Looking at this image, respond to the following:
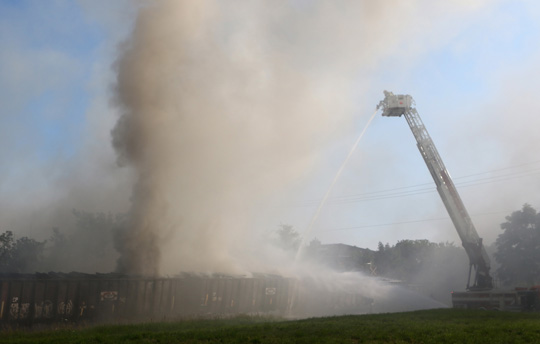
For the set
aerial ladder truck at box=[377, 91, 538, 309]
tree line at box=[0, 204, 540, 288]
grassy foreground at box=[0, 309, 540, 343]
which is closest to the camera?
grassy foreground at box=[0, 309, 540, 343]

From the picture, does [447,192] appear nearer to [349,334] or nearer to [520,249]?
[349,334]

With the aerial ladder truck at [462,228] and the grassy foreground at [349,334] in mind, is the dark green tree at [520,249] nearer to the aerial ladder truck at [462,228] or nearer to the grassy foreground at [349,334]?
the aerial ladder truck at [462,228]

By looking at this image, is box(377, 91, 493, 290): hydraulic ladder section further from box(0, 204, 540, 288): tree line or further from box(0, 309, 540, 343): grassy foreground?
box(0, 204, 540, 288): tree line

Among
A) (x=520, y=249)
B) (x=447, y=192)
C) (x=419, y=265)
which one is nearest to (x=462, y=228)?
(x=447, y=192)

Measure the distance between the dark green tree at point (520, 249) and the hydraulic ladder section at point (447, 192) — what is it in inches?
1311

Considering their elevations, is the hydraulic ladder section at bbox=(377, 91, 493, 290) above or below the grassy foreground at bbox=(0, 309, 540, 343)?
above

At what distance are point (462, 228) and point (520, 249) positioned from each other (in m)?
35.6

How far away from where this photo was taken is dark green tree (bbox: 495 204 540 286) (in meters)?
59.8

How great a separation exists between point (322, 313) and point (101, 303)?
56.4ft

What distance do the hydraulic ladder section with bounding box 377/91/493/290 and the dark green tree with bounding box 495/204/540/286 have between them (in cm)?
3330

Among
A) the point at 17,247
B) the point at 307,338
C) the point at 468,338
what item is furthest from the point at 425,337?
the point at 17,247

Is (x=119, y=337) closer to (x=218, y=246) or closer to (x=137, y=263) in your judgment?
(x=137, y=263)

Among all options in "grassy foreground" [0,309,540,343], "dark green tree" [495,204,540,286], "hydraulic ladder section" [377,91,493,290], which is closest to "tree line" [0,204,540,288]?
"dark green tree" [495,204,540,286]

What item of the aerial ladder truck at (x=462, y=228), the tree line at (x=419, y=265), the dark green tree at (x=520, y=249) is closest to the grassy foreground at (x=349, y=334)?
the aerial ladder truck at (x=462, y=228)
